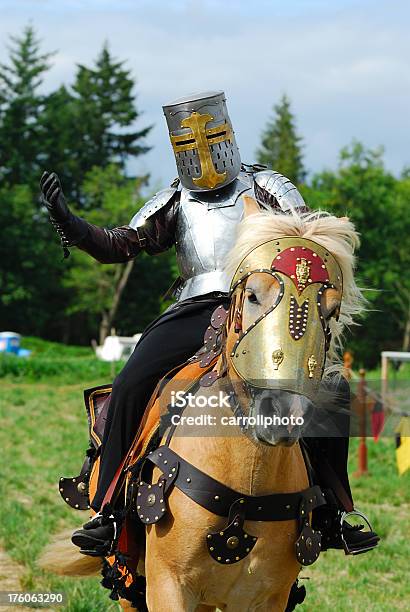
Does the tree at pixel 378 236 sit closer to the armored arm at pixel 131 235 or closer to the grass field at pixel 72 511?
the grass field at pixel 72 511

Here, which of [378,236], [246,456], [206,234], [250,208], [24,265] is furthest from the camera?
[24,265]

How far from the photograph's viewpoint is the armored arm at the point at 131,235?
15.8 feet

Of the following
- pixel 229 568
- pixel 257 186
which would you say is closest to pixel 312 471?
pixel 229 568

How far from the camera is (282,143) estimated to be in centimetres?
6681

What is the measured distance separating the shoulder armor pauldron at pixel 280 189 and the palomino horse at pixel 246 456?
653 mm

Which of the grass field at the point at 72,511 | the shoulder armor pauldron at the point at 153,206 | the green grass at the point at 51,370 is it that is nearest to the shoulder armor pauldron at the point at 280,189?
the shoulder armor pauldron at the point at 153,206

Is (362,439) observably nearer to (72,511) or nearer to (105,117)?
(72,511)

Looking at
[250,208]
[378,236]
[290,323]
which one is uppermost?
[250,208]

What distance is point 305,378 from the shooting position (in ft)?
11.1

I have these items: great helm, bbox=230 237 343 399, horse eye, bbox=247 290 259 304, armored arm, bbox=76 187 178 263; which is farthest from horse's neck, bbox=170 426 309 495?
armored arm, bbox=76 187 178 263

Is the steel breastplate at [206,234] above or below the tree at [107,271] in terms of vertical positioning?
above

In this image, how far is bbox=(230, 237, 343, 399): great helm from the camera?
11.1ft

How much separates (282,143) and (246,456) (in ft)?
211

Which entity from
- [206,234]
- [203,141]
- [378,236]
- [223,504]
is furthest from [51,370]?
[378,236]
